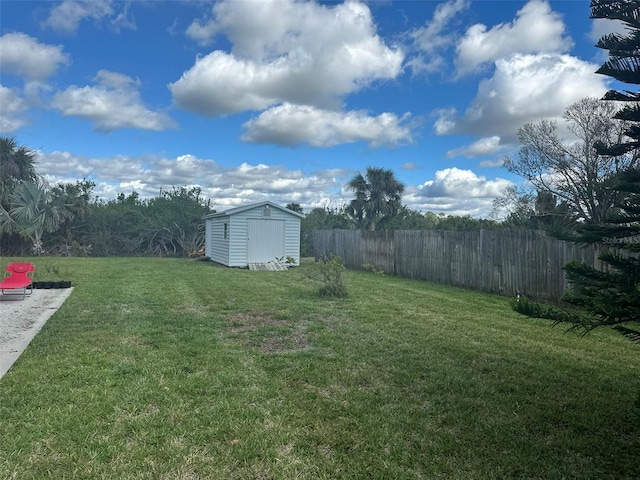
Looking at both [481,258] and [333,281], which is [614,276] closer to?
[333,281]

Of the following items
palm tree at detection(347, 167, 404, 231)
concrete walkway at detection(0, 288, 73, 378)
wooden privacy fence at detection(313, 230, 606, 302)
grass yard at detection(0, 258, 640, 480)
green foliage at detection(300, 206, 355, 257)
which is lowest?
grass yard at detection(0, 258, 640, 480)

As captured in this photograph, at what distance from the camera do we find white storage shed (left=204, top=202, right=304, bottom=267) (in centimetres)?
1587

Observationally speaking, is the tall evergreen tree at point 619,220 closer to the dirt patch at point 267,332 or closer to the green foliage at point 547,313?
the green foliage at point 547,313

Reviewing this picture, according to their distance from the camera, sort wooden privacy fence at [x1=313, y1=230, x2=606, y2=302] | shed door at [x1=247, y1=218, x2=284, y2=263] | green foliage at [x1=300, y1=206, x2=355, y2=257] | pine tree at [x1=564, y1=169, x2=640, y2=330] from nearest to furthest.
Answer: pine tree at [x1=564, y1=169, x2=640, y2=330] → wooden privacy fence at [x1=313, y1=230, x2=606, y2=302] → shed door at [x1=247, y1=218, x2=284, y2=263] → green foliage at [x1=300, y1=206, x2=355, y2=257]

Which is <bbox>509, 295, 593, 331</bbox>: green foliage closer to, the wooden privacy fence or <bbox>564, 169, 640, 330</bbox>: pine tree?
<bbox>564, 169, 640, 330</bbox>: pine tree

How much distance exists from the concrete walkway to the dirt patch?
7.95 ft

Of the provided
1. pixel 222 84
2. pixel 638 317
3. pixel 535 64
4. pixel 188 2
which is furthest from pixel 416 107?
pixel 638 317

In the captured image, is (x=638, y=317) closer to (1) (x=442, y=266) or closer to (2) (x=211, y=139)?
(1) (x=442, y=266)

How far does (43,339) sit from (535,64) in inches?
417

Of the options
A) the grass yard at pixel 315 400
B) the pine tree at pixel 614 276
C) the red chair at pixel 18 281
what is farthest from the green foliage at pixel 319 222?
the pine tree at pixel 614 276

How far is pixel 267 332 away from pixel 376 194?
1773 centimetres

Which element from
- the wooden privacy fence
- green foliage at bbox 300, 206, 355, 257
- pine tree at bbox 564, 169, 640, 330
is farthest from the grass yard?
green foliage at bbox 300, 206, 355, 257

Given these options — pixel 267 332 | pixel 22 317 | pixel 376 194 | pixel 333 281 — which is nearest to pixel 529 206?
pixel 376 194

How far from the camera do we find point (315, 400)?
339 cm
